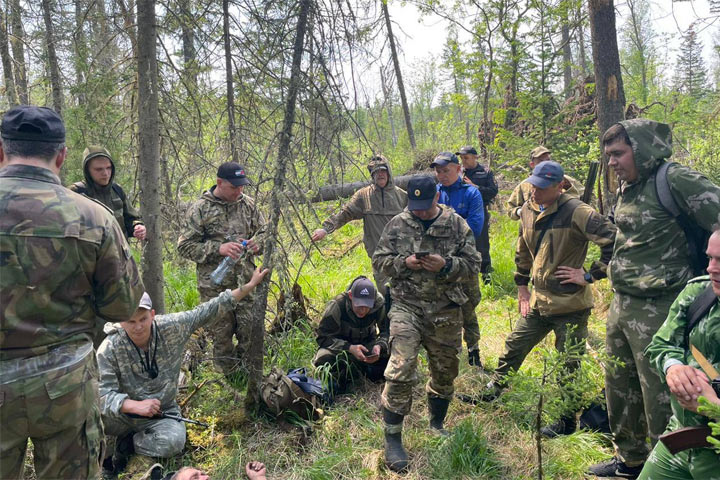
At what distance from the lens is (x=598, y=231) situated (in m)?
3.57

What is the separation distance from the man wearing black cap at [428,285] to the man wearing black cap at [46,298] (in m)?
2.01

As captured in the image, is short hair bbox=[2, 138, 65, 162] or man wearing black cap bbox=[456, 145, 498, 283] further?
man wearing black cap bbox=[456, 145, 498, 283]

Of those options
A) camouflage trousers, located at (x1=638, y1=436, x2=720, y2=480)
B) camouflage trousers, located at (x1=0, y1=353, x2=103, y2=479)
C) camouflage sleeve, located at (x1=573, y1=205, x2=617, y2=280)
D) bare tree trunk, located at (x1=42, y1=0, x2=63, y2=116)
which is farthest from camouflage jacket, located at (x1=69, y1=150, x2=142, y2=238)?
camouflage trousers, located at (x1=638, y1=436, x2=720, y2=480)

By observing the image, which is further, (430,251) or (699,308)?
(430,251)

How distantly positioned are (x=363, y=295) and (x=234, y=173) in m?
1.68

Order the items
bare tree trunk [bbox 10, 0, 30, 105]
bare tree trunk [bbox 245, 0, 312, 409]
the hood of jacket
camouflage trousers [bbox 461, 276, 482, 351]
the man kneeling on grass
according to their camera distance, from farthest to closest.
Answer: bare tree trunk [bbox 10, 0, 30, 105] < camouflage trousers [bbox 461, 276, 482, 351] < bare tree trunk [bbox 245, 0, 312, 409] < the man kneeling on grass < the hood of jacket

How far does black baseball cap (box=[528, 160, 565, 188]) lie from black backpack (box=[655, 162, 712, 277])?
2.89ft

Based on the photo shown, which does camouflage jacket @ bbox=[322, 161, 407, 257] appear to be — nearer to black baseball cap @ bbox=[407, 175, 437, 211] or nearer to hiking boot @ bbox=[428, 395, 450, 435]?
black baseball cap @ bbox=[407, 175, 437, 211]

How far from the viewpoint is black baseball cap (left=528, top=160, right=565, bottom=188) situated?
3.65 metres

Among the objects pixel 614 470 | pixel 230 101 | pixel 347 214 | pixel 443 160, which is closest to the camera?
pixel 614 470

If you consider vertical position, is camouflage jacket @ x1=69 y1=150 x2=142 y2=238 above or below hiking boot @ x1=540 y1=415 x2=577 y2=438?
above

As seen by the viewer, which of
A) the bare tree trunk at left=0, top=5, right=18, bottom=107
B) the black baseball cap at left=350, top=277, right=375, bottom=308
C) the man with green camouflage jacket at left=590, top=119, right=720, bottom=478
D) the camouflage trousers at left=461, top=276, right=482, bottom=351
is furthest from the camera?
the bare tree trunk at left=0, top=5, right=18, bottom=107

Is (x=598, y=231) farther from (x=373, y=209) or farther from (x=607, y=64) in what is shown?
(x=607, y=64)

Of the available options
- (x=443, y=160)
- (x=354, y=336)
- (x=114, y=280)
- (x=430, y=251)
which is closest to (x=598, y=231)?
(x=430, y=251)
